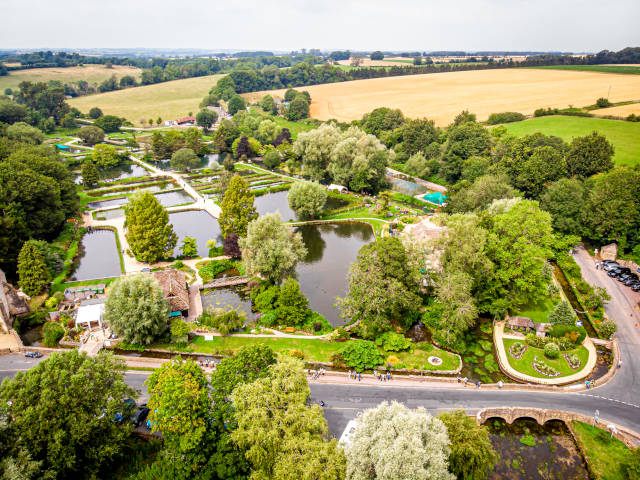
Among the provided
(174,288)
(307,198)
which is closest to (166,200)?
(307,198)

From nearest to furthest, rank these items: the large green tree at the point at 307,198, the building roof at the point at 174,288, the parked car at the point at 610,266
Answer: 1. the building roof at the point at 174,288
2. the parked car at the point at 610,266
3. the large green tree at the point at 307,198

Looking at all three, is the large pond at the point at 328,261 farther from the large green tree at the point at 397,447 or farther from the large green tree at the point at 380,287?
the large green tree at the point at 397,447

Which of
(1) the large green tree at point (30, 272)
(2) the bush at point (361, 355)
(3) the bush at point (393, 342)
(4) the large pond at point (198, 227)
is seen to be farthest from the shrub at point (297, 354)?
(1) the large green tree at point (30, 272)


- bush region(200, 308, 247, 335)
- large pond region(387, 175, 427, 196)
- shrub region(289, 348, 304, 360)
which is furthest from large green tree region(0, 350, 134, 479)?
large pond region(387, 175, 427, 196)

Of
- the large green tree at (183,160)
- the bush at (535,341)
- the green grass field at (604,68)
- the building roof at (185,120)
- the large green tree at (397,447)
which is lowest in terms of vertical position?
the bush at (535,341)

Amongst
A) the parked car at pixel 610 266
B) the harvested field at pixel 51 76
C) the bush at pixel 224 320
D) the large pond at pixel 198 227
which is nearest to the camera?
the bush at pixel 224 320

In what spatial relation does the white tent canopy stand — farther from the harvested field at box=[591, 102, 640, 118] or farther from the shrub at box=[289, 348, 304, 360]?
the harvested field at box=[591, 102, 640, 118]

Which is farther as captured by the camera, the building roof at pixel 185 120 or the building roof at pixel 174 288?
the building roof at pixel 185 120

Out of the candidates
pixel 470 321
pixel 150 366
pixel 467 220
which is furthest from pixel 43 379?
pixel 467 220
